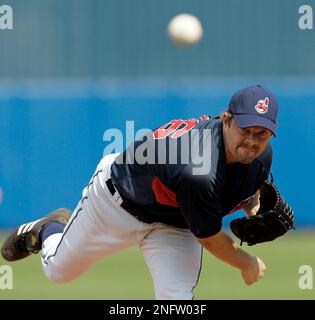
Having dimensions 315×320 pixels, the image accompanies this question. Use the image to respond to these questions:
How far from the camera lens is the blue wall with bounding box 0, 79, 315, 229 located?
7746 millimetres

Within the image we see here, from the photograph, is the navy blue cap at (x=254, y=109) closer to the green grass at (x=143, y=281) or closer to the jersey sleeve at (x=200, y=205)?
the jersey sleeve at (x=200, y=205)

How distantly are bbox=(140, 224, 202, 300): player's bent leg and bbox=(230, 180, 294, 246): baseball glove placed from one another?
0.27 meters

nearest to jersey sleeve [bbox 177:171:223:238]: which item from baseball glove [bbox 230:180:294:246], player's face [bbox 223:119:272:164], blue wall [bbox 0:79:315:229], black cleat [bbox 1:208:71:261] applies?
player's face [bbox 223:119:272:164]

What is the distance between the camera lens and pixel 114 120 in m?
7.93

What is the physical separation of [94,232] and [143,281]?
1.95 metres

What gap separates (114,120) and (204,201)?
4.82 m

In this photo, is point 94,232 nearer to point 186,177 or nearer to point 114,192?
point 114,192

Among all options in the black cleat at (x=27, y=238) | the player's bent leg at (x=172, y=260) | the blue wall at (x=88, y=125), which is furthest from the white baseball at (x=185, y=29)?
the player's bent leg at (x=172, y=260)

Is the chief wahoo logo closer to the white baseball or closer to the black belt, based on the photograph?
the black belt

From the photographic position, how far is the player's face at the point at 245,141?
3098 mm

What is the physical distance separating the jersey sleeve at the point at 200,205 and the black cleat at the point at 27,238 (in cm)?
124
